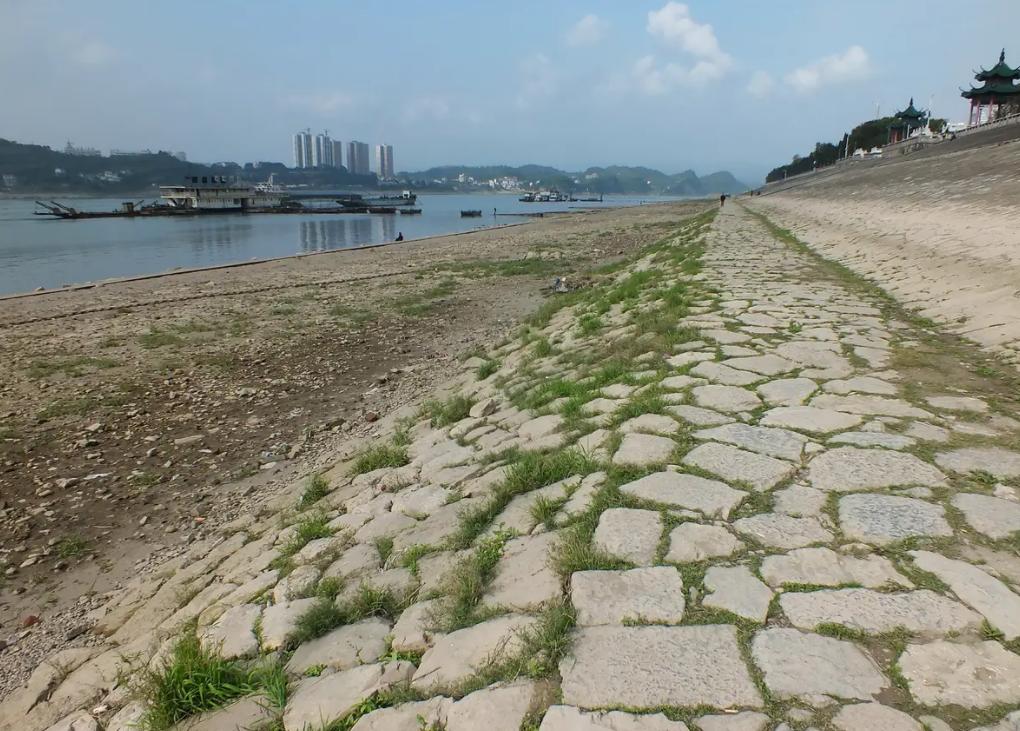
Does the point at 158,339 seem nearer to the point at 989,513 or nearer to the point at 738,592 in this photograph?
the point at 738,592

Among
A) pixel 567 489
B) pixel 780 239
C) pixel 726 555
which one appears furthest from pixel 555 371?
pixel 780 239

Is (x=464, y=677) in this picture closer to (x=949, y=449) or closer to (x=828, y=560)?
(x=828, y=560)

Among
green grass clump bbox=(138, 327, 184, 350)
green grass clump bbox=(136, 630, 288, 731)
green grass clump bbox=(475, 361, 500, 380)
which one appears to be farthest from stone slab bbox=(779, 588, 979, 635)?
green grass clump bbox=(138, 327, 184, 350)

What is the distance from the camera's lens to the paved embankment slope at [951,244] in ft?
19.1

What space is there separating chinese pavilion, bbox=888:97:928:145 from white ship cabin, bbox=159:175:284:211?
272 ft

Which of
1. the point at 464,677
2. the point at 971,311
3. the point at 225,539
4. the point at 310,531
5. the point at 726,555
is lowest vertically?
the point at 225,539

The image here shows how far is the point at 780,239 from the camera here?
15.3 m

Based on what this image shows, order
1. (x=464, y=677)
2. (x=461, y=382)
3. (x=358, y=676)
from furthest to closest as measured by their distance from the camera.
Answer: (x=461, y=382), (x=358, y=676), (x=464, y=677)

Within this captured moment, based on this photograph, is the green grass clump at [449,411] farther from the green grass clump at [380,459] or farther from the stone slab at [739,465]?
the stone slab at [739,465]

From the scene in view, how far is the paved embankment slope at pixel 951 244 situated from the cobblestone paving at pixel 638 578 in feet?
6.17

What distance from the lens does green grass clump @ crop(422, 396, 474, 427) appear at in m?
5.30

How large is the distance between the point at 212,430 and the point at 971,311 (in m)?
7.56

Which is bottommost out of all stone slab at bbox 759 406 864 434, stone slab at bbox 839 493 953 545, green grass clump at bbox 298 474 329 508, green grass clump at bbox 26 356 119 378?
green grass clump at bbox 298 474 329 508

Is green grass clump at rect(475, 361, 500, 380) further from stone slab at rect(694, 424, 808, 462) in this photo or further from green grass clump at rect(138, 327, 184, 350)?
green grass clump at rect(138, 327, 184, 350)
